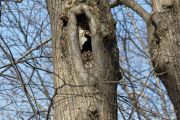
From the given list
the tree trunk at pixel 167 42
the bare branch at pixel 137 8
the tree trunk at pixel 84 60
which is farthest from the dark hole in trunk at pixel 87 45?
the bare branch at pixel 137 8

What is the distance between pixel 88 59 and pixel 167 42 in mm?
1635

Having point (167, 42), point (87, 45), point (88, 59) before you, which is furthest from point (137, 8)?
point (88, 59)

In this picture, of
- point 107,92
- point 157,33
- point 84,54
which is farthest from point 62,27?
point 157,33

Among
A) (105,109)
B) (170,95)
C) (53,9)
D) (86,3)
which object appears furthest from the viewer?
(170,95)

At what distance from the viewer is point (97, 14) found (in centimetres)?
190

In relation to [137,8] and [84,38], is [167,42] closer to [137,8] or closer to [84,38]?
Result: [137,8]

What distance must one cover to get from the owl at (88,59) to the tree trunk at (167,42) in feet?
4.38

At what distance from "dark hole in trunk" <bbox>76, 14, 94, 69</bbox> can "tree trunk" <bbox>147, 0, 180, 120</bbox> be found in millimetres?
1304

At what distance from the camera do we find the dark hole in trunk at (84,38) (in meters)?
1.91

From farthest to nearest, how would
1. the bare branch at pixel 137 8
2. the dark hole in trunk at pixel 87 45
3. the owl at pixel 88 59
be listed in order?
the bare branch at pixel 137 8
the dark hole in trunk at pixel 87 45
the owl at pixel 88 59

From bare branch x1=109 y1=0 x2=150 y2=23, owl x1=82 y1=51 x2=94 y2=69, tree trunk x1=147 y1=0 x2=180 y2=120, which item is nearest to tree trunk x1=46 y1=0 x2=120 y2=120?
owl x1=82 y1=51 x2=94 y2=69

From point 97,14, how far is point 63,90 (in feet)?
2.26

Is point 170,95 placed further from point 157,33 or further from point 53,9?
point 53,9

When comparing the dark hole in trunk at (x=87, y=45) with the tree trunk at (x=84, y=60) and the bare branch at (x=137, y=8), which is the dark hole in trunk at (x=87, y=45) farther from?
the bare branch at (x=137, y=8)
